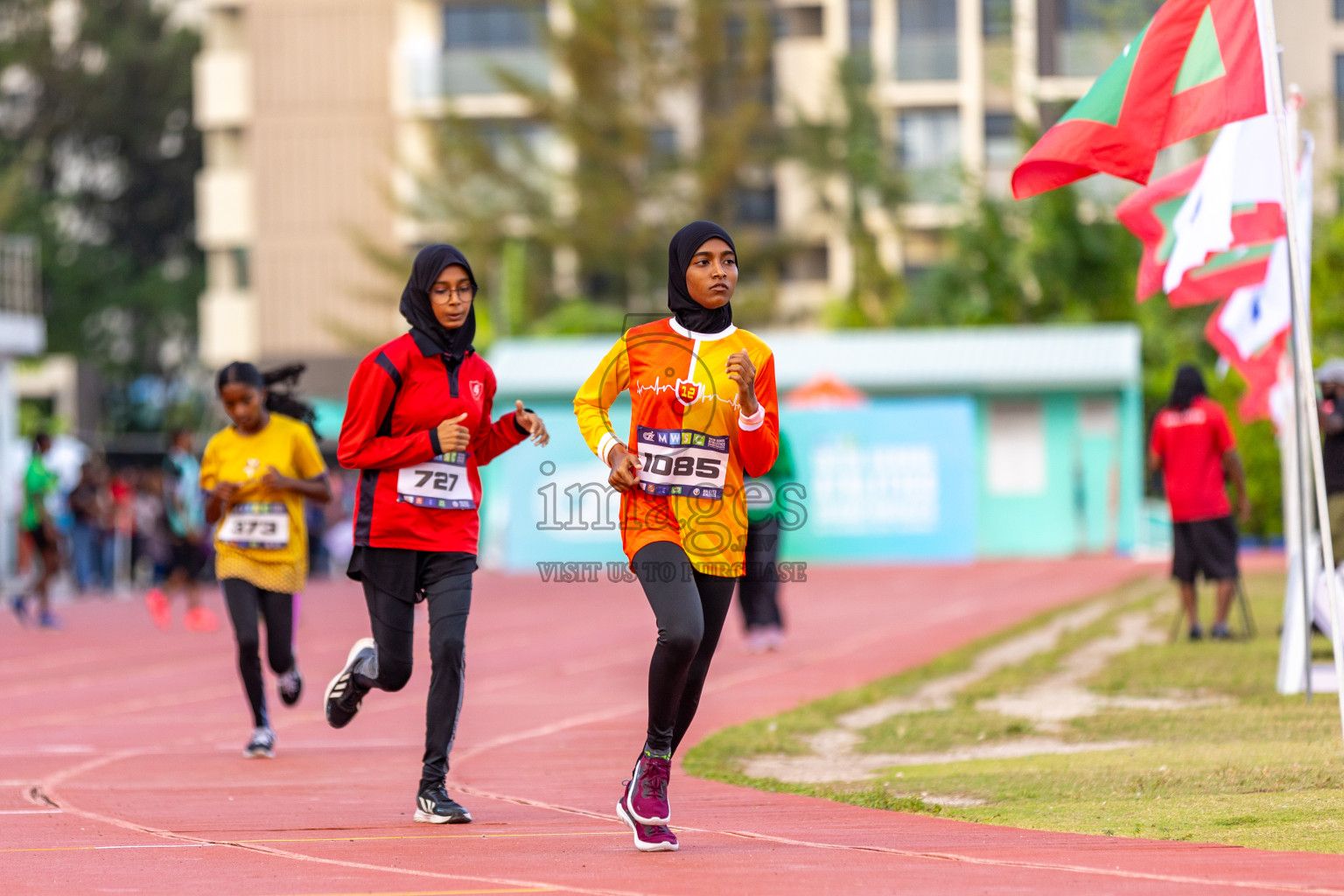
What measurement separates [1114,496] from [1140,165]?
25.2 metres

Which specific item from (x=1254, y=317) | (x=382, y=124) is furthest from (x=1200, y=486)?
(x=382, y=124)

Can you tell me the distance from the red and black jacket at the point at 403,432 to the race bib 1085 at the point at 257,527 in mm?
2427

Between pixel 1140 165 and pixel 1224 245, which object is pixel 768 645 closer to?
pixel 1224 245

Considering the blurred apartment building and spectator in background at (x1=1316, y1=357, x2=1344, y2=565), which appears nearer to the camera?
spectator in background at (x1=1316, y1=357, x2=1344, y2=565)

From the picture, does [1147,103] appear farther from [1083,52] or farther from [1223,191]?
[1083,52]

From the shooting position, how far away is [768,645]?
1603 cm

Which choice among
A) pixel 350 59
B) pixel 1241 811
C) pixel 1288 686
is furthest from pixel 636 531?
pixel 350 59

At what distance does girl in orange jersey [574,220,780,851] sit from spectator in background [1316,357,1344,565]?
7323 mm

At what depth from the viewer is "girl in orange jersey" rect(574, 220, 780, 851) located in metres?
6.60

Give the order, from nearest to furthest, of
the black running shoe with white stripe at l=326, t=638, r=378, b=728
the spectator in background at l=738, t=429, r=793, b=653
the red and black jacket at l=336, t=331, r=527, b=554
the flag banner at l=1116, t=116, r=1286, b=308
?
the red and black jacket at l=336, t=331, r=527, b=554 → the black running shoe with white stripe at l=326, t=638, r=378, b=728 → the flag banner at l=1116, t=116, r=1286, b=308 → the spectator in background at l=738, t=429, r=793, b=653

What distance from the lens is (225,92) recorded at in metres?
56.4

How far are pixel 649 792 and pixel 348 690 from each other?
1.80 meters

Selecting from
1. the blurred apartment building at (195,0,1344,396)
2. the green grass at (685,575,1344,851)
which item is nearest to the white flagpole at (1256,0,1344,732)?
the green grass at (685,575,1344,851)

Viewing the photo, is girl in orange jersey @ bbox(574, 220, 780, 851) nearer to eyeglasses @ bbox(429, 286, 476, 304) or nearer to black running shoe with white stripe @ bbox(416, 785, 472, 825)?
black running shoe with white stripe @ bbox(416, 785, 472, 825)
